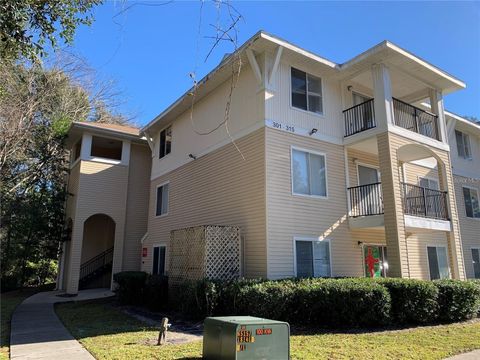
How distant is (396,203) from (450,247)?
3.70m

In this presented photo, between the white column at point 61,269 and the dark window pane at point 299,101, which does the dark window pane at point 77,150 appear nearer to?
the white column at point 61,269

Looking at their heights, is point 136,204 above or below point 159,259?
Result: above

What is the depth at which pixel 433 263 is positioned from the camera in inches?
588

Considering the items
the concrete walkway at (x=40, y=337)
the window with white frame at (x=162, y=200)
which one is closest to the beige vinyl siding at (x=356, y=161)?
the window with white frame at (x=162, y=200)

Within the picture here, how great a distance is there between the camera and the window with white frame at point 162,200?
17514 millimetres

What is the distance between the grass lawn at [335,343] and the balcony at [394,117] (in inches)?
Answer: 270

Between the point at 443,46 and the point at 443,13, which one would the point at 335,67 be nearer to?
the point at 443,46

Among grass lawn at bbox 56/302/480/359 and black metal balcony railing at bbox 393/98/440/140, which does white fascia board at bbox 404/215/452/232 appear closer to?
grass lawn at bbox 56/302/480/359

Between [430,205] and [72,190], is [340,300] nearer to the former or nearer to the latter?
[430,205]

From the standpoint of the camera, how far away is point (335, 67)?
1312 centimetres

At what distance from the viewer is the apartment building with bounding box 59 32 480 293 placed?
37.4 feet

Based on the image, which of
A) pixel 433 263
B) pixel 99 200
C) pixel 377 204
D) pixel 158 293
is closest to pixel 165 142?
pixel 99 200

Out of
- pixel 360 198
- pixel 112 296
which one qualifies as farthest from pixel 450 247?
pixel 112 296

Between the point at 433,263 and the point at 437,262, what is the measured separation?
302mm
